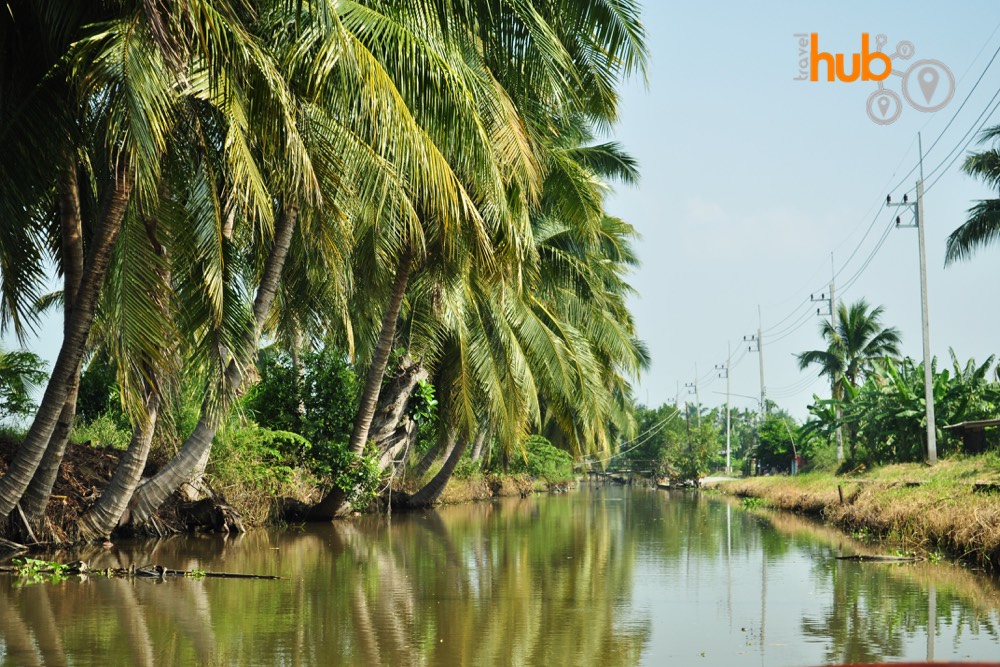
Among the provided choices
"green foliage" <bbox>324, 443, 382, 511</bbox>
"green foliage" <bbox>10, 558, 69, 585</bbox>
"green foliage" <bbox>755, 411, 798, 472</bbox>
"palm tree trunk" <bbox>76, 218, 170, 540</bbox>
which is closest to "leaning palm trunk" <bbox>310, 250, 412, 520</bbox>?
"green foliage" <bbox>324, 443, 382, 511</bbox>

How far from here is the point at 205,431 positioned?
16594 mm

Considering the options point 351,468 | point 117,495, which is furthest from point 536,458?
point 117,495

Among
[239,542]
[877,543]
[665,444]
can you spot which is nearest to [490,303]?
[239,542]

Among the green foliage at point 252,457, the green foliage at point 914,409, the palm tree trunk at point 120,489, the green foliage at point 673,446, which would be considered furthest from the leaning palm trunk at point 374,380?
the green foliage at point 673,446

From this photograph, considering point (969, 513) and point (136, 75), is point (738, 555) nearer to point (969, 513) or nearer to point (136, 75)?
point (969, 513)

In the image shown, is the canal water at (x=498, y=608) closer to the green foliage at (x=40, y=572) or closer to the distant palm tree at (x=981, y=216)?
the green foliage at (x=40, y=572)

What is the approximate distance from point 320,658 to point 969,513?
454 inches

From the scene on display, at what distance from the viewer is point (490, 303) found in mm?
22234

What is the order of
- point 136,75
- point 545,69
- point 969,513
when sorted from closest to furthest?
point 136,75
point 545,69
point 969,513

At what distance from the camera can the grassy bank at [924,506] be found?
1498cm

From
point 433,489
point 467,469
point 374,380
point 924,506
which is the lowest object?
point 433,489

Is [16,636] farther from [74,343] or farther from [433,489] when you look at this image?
[433,489]

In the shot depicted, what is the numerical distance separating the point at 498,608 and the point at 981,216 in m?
22.1

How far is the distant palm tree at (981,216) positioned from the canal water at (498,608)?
13.1m
